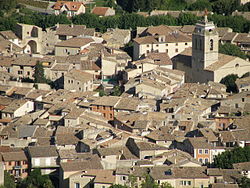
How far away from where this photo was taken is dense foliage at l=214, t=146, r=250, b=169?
68.6 m

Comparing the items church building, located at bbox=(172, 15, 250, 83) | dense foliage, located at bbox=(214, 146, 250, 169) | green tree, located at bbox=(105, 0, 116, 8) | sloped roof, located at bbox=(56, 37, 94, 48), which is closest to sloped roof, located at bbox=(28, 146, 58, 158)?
dense foliage, located at bbox=(214, 146, 250, 169)

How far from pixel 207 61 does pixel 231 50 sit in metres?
5.17

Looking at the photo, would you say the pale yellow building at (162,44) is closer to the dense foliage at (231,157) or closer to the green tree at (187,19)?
the green tree at (187,19)

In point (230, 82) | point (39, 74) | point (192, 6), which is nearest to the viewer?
point (230, 82)

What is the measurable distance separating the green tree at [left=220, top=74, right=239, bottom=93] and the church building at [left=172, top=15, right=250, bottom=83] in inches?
21.4

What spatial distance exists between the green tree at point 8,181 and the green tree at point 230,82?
19.8 m

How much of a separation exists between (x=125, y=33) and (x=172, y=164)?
99.4ft

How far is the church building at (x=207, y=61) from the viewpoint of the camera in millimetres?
85000

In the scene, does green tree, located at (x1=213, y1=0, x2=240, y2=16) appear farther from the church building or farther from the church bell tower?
the church bell tower

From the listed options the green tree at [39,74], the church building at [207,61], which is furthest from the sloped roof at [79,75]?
the church building at [207,61]

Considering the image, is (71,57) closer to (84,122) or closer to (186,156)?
(84,122)

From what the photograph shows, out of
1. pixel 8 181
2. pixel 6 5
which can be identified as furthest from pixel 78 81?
pixel 6 5

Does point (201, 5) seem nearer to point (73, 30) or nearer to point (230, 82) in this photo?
point (73, 30)

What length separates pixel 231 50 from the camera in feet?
298
